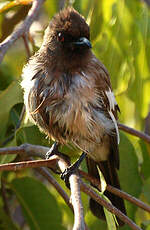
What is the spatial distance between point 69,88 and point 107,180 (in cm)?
87

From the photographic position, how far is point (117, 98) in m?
3.84

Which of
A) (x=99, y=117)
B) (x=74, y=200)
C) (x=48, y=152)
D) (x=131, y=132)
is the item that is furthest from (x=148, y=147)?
(x=74, y=200)

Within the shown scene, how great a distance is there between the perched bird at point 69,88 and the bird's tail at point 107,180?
1.15 feet

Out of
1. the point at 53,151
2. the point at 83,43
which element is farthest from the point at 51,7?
the point at 53,151

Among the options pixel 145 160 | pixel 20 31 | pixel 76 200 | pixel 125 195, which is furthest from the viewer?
pixel 145 160

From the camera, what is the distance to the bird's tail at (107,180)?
3701 millimetres

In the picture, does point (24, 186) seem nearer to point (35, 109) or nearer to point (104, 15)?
point (35, 109)

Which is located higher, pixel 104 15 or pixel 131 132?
pixel 104 15

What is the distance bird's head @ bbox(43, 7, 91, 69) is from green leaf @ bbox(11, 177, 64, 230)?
36.4 inches

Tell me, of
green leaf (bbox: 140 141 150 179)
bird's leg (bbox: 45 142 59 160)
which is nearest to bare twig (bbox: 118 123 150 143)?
green leaf (bbox: 140 141 150 179)

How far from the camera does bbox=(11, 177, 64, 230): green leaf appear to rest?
12.0 feet

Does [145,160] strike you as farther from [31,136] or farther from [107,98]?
[31,136]

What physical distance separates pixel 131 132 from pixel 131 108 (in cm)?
33

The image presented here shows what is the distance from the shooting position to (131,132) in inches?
137
